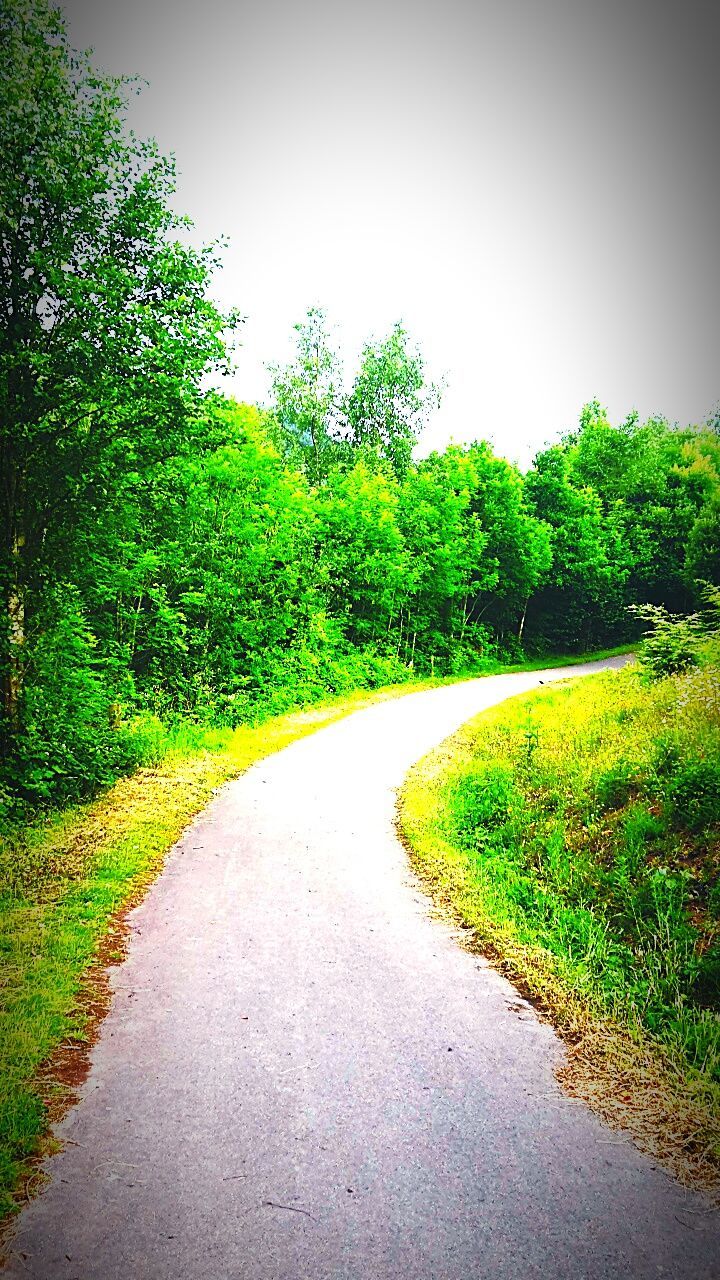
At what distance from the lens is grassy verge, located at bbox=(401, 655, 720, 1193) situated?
12.9ft

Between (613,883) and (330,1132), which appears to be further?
(613,883)

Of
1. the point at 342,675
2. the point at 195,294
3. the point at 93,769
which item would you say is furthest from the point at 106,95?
the point at 342,675

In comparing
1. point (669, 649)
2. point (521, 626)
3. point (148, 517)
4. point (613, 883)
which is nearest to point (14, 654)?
point (148, 517)

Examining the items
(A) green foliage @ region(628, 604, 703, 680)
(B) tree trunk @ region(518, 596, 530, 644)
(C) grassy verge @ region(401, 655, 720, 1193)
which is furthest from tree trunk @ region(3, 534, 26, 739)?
(B) tree trunk @ region(518, 596, 530, 644)

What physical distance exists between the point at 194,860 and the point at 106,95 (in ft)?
33.6

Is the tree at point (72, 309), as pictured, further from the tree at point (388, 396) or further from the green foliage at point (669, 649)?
the tree at point (388, 396)

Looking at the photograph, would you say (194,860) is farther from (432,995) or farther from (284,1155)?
(284,1155)

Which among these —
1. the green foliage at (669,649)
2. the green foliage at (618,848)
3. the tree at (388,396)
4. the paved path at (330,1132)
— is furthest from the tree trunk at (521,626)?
the paved path at (330,1132)

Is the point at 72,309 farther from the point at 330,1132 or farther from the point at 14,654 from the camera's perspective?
the point at 330,1132

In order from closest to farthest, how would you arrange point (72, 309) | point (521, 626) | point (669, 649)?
1. point (72, 309)
2. point (669, 649)
3. point (521, 626)

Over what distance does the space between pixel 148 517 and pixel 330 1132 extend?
9.30 meters

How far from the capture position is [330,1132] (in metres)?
3.39

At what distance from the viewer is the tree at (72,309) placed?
825 cm

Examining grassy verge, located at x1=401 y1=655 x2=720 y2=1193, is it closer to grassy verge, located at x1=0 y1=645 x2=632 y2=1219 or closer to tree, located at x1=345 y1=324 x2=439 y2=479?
grassy verge, located at x1=0 y1=645 x2=632 y2=1219
